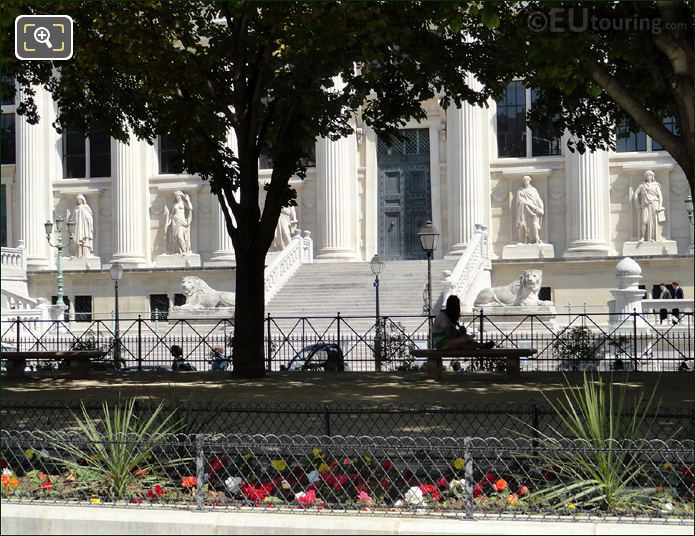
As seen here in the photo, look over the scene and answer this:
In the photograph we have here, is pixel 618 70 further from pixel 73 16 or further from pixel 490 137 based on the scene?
pixel 490 137

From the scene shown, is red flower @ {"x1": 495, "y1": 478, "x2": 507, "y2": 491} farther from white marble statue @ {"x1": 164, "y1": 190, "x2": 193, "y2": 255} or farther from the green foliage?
white marble statue @ {"x1": 164, "y1": 190, "x2": 193, "y2": 255}

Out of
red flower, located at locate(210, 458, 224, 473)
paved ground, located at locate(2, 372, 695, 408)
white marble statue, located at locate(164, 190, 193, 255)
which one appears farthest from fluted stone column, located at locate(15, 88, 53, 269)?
red flower, located at locate(210, 458, 224, 473)

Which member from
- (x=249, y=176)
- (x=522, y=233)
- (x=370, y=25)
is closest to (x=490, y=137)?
(x=522, y=233)

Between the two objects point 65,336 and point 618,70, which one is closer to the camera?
point 618,70

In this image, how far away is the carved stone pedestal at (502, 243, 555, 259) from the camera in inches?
1949

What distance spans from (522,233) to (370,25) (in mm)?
33244

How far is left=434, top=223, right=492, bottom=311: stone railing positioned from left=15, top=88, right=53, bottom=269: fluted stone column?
62.0 feet

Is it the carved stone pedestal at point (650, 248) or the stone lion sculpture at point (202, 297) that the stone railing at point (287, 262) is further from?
the carved stone pedestal at point (650, 248)

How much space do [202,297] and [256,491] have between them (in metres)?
Result: 32.7

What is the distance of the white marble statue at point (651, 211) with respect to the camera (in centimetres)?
4825

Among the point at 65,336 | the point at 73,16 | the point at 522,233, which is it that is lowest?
the point at 65,336

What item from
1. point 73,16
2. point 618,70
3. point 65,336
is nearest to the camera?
point 618,70

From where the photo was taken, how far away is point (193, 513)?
10.6m

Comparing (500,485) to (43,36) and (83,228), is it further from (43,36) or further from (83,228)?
(83,228)
